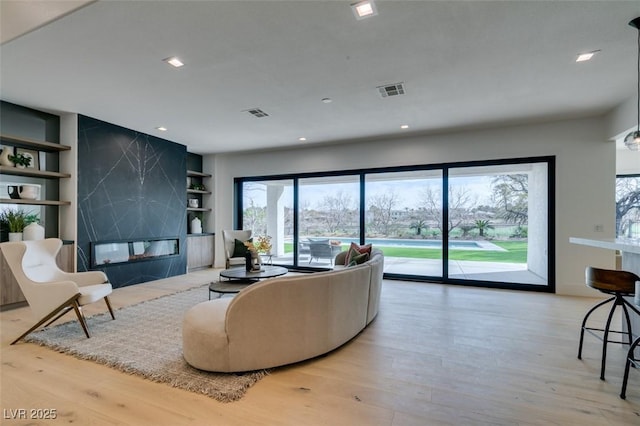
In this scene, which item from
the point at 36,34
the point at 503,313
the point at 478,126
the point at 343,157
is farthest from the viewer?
the point at 343,157

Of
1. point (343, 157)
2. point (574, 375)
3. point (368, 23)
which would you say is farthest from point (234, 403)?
point (343, 157)

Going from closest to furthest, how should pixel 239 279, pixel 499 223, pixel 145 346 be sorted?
pixel 145 346, pixel 239 279, pixel 499 223

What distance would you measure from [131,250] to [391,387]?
5.42 m

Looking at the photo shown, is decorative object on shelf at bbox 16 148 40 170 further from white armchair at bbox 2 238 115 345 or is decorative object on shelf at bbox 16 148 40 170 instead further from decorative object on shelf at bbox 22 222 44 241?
white armchair at bbox 2 238 115 345

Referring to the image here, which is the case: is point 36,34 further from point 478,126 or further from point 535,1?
point 478,126

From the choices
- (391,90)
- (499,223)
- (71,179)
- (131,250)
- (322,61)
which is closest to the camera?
(322,61)

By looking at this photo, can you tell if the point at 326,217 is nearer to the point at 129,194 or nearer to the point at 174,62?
the point at 129,194

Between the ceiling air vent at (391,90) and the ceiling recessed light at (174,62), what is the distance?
7.57ft

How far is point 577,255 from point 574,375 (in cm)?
338

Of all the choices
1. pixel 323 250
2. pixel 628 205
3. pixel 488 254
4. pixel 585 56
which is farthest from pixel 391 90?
pixel 628 205

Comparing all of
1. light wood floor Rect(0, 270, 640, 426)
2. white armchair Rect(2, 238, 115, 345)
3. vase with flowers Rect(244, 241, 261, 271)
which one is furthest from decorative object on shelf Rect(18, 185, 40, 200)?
vase with flowers Rect(244, 241, 261, 271)

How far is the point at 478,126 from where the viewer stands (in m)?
5.23

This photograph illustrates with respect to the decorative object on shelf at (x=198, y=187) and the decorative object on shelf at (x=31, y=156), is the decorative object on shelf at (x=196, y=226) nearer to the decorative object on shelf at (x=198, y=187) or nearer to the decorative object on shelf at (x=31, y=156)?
the decorative object on shelf at (x=198, y=187)

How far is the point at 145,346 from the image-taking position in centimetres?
282
